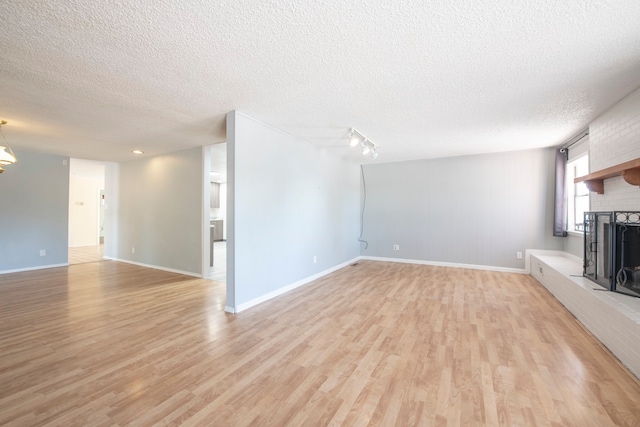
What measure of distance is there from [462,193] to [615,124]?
274cm

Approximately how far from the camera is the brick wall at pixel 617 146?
2.59 metres

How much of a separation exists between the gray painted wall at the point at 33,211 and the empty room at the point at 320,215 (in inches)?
1.5

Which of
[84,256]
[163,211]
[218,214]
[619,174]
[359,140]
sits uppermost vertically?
[359,140]

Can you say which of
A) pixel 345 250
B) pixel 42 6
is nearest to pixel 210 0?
pixel 42 6

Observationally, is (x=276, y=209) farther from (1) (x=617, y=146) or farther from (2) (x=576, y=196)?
(2) (x=576, y=196)

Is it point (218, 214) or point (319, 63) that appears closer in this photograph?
point (319, 63)

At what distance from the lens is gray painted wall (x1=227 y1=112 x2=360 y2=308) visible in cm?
317

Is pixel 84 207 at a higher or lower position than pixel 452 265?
higher

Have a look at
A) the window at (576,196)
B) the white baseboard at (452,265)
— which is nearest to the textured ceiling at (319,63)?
the window at (576,196)

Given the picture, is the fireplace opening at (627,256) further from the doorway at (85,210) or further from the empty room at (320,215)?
the doorway at (85,210)

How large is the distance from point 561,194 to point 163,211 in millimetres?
7576

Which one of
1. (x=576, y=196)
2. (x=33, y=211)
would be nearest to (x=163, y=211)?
(x=33, y=211)

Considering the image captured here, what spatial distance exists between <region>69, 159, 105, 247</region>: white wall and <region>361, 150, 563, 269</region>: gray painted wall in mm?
8859

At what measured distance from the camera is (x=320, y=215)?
5000 mm
